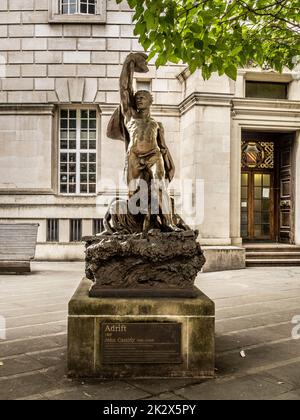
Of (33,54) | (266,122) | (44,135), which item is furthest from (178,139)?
(33,54)

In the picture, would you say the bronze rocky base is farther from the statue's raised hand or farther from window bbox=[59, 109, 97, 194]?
window bbox=[59, 109, 97, 194]

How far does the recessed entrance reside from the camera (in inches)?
651

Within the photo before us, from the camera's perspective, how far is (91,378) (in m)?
4.37

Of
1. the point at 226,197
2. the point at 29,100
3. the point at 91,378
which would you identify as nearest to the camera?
the point at 91,378

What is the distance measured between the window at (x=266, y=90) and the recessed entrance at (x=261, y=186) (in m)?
1.49

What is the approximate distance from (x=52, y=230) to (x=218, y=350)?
38.5ft

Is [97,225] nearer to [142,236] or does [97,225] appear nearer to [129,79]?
[129,79]

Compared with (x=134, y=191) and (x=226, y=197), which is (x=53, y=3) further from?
(x=134, y=191)

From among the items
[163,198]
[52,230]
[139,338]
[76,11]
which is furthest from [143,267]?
[76,11]

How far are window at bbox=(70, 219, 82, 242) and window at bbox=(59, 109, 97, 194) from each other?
124cm

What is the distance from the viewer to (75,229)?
53.5 ft

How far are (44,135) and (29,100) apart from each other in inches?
53.5

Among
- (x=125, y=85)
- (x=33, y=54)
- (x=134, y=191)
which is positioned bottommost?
(x=134, y=191)

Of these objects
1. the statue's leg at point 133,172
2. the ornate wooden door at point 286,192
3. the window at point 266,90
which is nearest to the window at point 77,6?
the window at point 266,90
